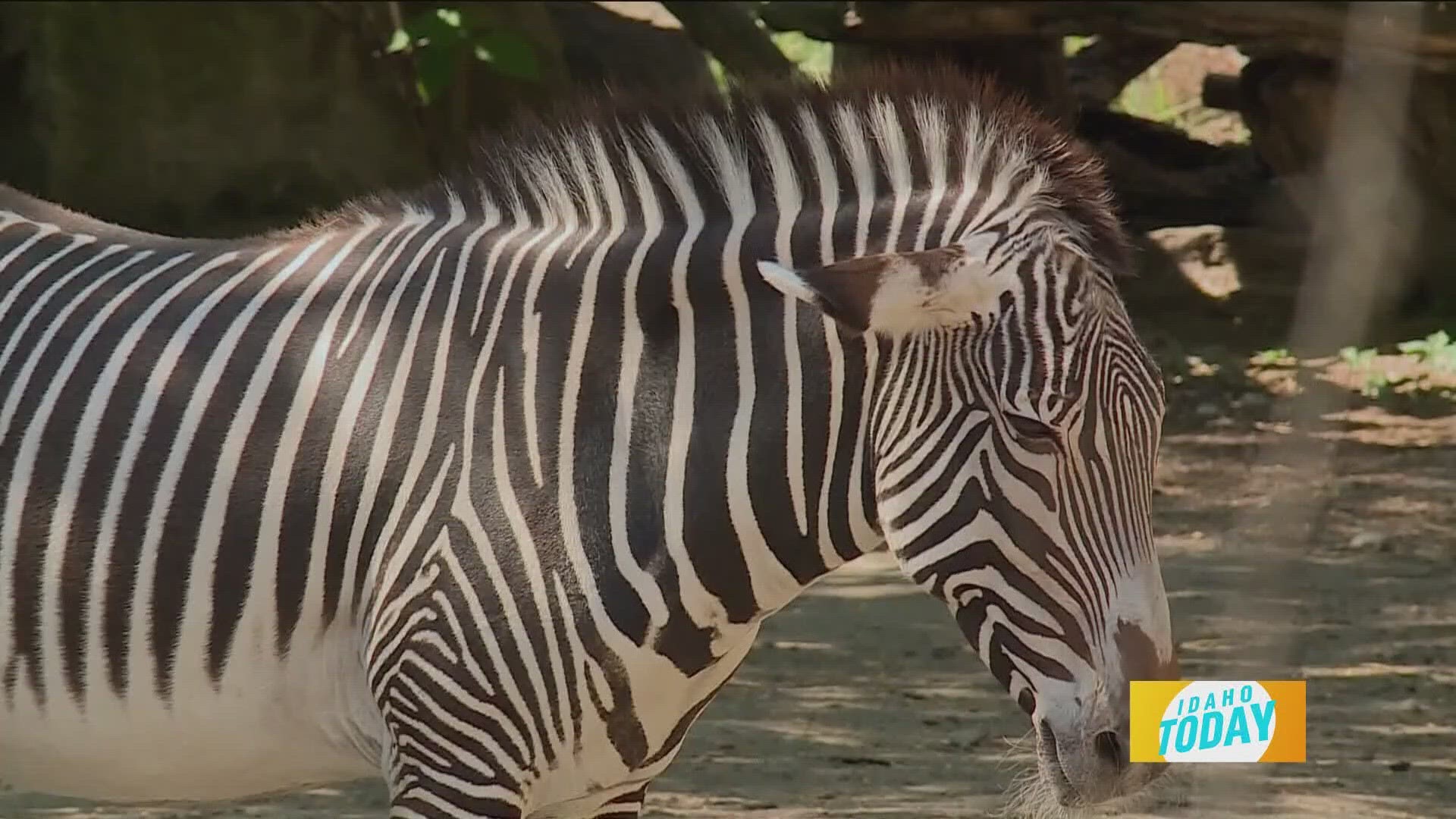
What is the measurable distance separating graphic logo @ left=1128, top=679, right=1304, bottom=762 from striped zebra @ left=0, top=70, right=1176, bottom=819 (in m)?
0.50

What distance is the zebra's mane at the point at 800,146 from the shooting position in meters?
3.13

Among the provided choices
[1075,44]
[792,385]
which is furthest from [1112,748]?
[1075,44]

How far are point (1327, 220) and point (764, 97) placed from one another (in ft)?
5.58

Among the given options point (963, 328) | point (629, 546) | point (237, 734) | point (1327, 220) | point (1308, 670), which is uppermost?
point (1327, 220)

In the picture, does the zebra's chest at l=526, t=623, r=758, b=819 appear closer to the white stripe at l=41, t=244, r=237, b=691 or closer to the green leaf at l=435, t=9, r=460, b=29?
the white stripe at l=41, t=244, r=237, b=691

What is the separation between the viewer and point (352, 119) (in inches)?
451

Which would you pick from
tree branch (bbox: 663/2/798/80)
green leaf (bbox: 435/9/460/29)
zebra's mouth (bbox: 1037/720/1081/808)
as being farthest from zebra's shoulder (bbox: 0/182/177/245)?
tree branch (bbox: 663/2/798/80)

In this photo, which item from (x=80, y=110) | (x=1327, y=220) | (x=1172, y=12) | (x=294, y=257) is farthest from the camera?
(x=80, y=110)

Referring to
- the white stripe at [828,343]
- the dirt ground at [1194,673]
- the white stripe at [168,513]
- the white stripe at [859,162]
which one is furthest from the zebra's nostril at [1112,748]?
the white stripe at [168,513]

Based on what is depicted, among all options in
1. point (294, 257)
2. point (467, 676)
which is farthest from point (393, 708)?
point (294, 257)

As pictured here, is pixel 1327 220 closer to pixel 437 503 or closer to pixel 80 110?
pixel 437 503

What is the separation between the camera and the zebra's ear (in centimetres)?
288

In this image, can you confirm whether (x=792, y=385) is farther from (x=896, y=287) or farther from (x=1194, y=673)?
(x=1194, y=673)

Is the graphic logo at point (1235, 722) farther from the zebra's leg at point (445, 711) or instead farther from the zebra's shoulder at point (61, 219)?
the zebra's shoulder at point (61, 219)
